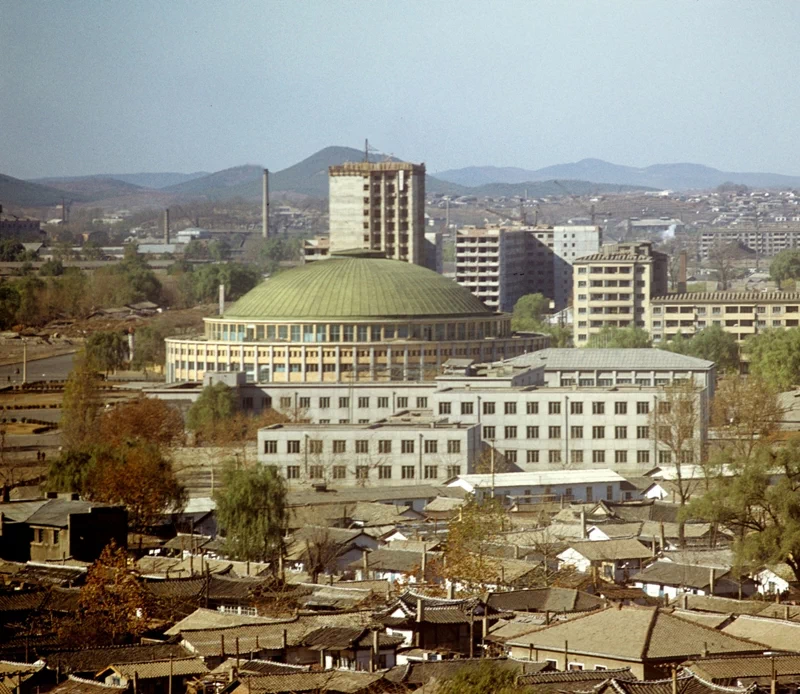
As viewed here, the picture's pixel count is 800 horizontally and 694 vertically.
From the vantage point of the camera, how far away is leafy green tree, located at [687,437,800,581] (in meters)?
32.2

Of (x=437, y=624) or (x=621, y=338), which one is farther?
(x=621, y=338)

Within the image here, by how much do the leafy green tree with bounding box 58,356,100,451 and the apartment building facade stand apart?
60.0 meters

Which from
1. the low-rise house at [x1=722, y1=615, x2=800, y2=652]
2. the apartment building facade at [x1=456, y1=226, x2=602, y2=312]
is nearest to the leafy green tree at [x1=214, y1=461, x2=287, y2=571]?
the low-rise house at [x1=722, y1=615, x2=800, y2=652]

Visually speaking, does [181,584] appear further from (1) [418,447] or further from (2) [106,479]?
(1) [418,447]

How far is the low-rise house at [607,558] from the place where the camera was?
3579cm

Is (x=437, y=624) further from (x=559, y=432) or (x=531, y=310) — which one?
(x=531, y=310)

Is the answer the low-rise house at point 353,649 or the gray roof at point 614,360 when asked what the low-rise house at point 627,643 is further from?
the gray roof at point 614,360

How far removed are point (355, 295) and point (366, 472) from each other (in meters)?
25.9

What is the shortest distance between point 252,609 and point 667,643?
7715mm

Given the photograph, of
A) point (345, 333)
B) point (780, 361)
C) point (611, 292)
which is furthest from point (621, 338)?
point (345, 333)

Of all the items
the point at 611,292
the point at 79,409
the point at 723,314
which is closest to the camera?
the point at 79,409

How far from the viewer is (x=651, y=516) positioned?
140ft

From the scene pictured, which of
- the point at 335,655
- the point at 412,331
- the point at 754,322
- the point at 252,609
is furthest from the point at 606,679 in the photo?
the point at 754,322

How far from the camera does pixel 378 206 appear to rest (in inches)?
4518
